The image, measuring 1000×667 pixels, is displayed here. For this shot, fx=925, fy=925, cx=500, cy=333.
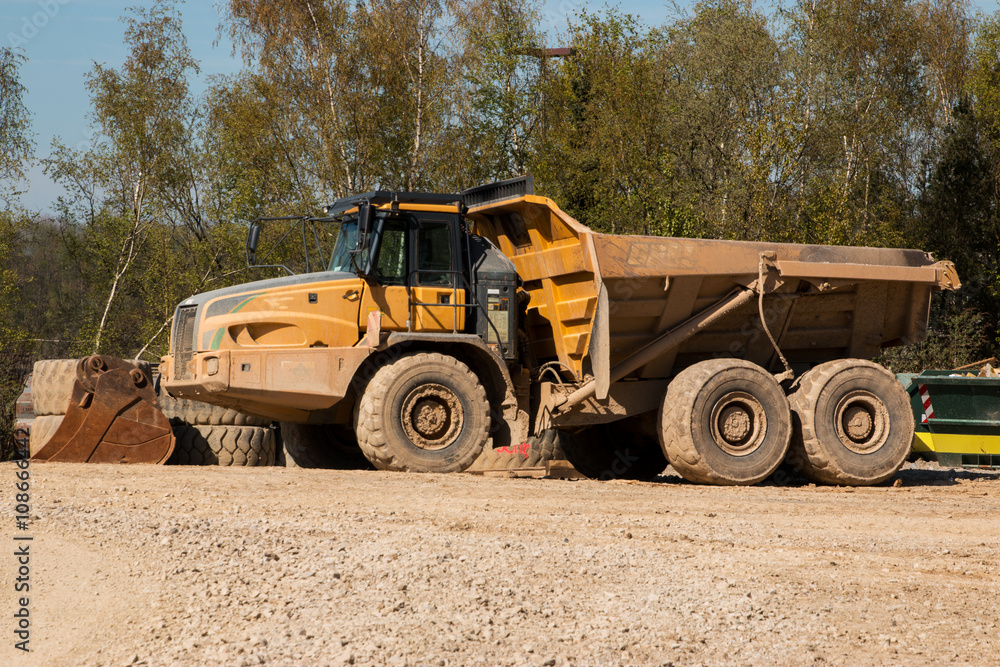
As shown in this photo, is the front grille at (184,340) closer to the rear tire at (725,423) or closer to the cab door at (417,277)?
the cab door at (417,277)

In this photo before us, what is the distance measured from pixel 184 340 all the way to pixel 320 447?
77.9 inches

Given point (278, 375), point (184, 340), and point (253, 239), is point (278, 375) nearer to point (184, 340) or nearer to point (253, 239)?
point (184, 340)

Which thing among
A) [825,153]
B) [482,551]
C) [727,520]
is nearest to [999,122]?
[825,153]

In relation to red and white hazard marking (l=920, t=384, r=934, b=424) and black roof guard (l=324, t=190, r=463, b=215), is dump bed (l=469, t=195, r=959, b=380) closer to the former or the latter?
black roof guard (l=324, t=190, r=463, b=215)

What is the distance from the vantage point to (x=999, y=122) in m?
24.8

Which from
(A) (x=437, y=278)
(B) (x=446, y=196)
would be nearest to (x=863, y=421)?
(A) (x=437, y=278)

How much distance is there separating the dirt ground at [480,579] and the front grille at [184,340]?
1.95 m

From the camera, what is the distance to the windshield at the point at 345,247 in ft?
30.4

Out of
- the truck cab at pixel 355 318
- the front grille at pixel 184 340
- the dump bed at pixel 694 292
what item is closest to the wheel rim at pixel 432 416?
the truck cab at pixel 355 318

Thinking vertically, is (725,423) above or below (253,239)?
below

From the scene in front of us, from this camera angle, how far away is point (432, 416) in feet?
29.0

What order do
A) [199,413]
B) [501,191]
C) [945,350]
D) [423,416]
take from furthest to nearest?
1. [945,350]
2. [199,413]
3. [501,191]
4. [423,416]

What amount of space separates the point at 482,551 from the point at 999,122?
→ 81.4 ft

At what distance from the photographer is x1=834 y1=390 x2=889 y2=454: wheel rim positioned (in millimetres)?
9453
